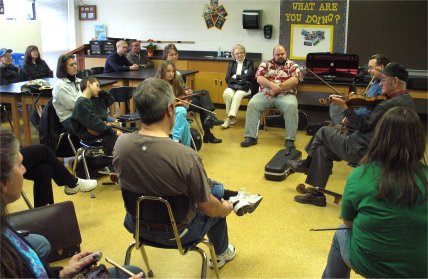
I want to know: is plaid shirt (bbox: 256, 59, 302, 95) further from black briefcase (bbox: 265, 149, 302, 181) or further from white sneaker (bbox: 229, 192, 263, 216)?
white sneaker (bbox: 229, 192, 263, 216)

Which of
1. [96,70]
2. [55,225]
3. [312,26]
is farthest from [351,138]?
[96,70]

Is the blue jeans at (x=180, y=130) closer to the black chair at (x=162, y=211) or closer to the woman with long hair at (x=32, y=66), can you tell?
the black chair at (x=162, y=211)

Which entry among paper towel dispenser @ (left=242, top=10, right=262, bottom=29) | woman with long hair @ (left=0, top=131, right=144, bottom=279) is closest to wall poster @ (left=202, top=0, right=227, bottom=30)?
paper towel dispenser @ (left=242, top=10, right=262, bottom=29)

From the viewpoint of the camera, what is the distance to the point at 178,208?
196 cm

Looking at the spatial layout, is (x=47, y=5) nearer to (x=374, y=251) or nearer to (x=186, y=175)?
(x=186, y=175)

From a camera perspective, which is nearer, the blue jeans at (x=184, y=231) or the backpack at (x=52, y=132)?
the blue jeans at (x=184, y=231)

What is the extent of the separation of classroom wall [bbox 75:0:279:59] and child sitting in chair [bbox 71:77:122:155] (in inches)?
166

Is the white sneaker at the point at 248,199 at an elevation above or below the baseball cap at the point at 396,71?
below

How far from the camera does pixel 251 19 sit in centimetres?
724

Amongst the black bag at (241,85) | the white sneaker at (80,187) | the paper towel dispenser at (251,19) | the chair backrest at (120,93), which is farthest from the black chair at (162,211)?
the paper towel dispenser at (251,19)

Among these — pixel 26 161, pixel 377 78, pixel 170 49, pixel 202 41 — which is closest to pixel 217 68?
pixel 202 41

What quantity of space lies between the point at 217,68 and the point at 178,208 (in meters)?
5.50

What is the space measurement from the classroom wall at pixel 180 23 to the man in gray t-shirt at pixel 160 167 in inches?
221

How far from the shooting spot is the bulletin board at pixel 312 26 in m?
6.63
